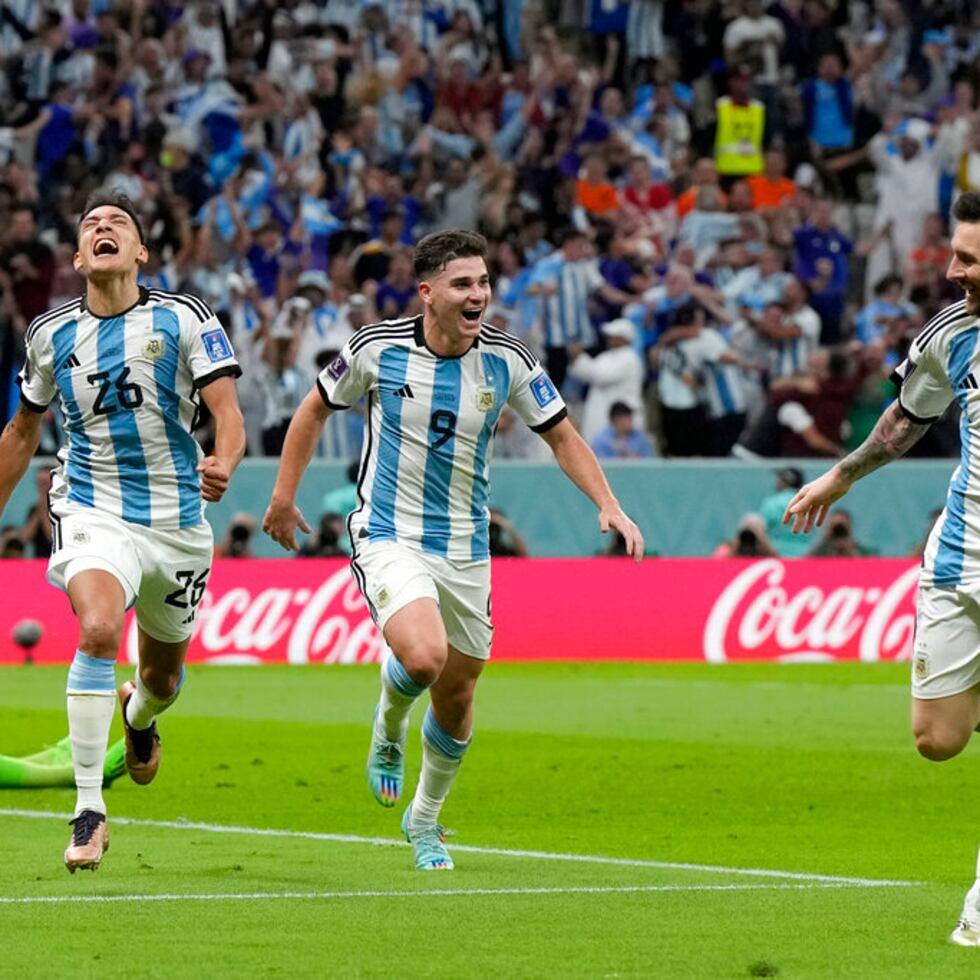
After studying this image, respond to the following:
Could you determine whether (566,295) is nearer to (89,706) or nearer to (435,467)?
(435,467)

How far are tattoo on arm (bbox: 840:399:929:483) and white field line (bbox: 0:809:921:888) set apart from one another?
165 cm

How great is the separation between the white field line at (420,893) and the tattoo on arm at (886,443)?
1606mm

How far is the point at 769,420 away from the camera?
75.7ft

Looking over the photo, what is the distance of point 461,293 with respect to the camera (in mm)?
9125

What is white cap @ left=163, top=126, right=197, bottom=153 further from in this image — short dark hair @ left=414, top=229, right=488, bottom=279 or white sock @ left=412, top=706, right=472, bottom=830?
white sock @ left=412, top=706, right=472, bottom=830

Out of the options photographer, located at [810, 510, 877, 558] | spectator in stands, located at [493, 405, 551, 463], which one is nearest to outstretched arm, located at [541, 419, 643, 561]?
photographer, located at [810, 510, 877, 558]

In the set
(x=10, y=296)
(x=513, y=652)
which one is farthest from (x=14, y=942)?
(x=10, y=296)

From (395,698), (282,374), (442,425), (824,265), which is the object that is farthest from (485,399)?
(824,265)

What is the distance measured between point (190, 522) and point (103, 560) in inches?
24.3

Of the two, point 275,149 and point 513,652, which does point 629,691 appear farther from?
point 275,149

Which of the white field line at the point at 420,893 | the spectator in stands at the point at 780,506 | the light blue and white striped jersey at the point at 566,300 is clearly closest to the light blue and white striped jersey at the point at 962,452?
the white field line at the point at 420,893

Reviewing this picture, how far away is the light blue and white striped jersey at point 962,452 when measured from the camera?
24.6 feet

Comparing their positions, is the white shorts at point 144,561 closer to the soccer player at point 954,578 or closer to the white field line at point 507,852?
the white field line at point 507,852

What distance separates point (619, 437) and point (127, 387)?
1329cm
